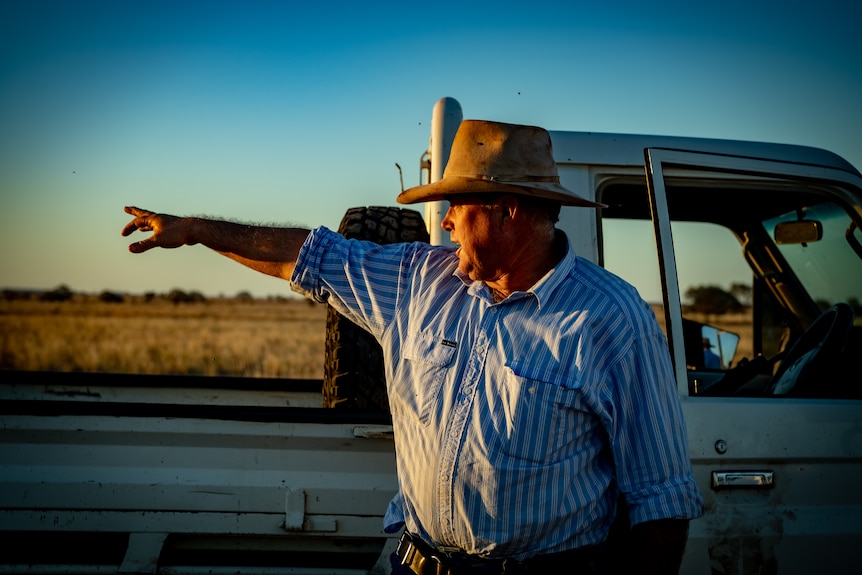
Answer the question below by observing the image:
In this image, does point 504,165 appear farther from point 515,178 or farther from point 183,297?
point 183,297

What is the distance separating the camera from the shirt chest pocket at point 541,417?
183 cm

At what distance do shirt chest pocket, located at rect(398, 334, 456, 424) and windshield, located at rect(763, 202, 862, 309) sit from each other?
2.16 metres

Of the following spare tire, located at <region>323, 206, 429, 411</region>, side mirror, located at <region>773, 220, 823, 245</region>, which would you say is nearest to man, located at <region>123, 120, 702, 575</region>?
spare tire, located at <region>323, 206, 429, 411</region>

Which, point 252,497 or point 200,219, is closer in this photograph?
point 200,219

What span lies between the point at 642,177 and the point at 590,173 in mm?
215

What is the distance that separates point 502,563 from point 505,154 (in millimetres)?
1089

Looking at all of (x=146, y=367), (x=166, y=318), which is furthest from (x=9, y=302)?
(x=146, y=367)

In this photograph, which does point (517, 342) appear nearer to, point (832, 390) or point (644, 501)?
point (644, 501)

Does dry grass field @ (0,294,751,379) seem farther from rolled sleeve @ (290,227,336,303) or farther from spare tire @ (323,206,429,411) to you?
rolled sleeve @ (290,227,336,303)

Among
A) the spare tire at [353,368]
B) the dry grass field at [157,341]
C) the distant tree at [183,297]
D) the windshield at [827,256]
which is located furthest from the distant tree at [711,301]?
the spare tire at [353,368]

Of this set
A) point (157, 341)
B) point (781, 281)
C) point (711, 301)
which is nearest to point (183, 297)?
point (157, 341)

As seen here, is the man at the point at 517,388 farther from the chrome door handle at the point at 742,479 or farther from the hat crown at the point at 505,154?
the chrome door handle at the point at 742,479

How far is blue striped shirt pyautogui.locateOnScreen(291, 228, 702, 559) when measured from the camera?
6.02ft

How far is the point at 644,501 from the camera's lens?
1.81 m
